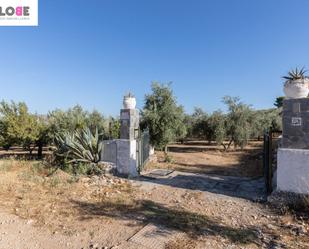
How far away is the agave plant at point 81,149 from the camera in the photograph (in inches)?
305

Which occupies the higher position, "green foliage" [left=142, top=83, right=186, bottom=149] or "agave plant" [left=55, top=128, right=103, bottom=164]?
"green foliage" [left=142, top=83, right=186, bottom=149]

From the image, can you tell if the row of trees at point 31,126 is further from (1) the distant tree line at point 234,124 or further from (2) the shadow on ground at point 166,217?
(1) the distant tree line at point 234,124

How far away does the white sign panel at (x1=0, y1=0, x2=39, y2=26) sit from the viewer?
311 inches

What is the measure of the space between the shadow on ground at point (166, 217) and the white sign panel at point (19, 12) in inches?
257

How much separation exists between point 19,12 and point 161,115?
7.35 m

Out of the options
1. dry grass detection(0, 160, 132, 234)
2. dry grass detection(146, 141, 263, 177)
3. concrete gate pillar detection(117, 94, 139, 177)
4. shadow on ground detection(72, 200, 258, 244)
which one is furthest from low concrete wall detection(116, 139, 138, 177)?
shadow on ground detection(72, 200, 258, 244)

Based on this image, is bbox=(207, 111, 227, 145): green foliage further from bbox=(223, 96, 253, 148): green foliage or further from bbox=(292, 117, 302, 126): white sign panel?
bbox=(292, 117, 302, 126): white sign panel

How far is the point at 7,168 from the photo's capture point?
7.73m

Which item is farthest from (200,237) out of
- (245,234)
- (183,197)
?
(183,197)

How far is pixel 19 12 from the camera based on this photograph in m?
8.14

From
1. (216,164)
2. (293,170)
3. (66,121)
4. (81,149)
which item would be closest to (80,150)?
(81,149)

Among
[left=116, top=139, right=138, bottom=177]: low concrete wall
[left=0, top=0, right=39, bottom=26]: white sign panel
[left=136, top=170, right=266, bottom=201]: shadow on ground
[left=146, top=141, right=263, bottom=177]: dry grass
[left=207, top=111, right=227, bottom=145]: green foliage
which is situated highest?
[left=0, top=0, right=39, bottom=26]: white sign panel

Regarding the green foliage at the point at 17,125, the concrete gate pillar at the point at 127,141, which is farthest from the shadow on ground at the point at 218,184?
the green foliage at the point at 17,125

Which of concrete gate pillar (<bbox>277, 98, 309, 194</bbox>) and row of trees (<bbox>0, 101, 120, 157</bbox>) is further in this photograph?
row of trees (<bbox>0, 101, 120, 157</bbox>)
